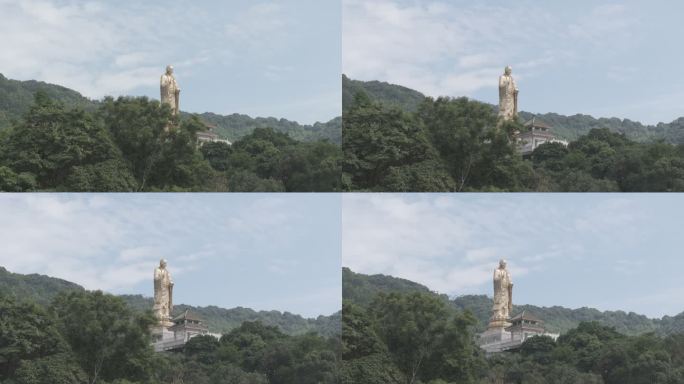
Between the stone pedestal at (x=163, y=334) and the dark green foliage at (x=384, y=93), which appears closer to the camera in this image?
the dark green foliage at (x=384, y=93)

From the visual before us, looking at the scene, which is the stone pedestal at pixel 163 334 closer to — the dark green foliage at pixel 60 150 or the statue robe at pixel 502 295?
the dark green foliage at pixel 60 150

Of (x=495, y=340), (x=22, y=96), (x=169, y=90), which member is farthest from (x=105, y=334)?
(x=495, y=340)

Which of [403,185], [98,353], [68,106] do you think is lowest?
[98,353]

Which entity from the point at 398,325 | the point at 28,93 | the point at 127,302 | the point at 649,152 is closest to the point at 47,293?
the point at 127,302

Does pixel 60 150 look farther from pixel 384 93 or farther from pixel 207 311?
pixel 384 93

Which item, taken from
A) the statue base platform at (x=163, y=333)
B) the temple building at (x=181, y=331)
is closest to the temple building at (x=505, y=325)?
the temple building at (x=181, y=331)

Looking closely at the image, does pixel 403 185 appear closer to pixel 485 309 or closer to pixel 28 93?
pixel 485 309

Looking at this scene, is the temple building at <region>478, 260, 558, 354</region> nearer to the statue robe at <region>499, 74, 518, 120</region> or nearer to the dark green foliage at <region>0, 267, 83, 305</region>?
the statue robe at <region>499, 74, 518, 120</region>

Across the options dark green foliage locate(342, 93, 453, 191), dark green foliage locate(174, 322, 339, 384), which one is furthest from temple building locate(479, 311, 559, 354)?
dark green foliage locate(342, 93, 453, 191)
